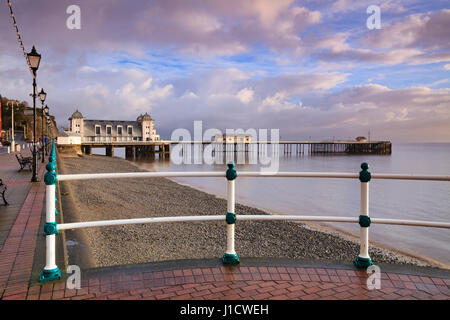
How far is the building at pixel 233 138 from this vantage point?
389 ft

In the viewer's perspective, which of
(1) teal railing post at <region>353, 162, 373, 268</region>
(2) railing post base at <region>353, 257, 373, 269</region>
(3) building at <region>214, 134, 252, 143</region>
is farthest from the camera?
(3) building at <region>214, 134, 252, 143</region>

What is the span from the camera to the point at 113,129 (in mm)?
96750

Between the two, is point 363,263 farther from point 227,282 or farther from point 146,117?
point 146,117

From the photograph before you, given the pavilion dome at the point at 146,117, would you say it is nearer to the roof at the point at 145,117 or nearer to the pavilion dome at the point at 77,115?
the roof at the point at 145,117

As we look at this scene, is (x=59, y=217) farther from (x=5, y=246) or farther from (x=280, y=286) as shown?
(x=280, y=286)

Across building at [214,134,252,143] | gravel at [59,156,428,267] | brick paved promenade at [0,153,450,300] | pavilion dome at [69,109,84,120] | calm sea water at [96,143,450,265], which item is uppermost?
pavilion dome at [69,109,84,120]

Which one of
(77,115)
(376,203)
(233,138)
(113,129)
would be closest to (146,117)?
(113,129)

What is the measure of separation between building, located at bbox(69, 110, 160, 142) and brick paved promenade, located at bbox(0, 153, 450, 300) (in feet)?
314

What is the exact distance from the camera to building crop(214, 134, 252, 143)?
11862cm

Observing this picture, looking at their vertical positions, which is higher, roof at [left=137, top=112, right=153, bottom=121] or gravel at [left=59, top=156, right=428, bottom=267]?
roof at [left=137, top=112, right=153, bottom=121]

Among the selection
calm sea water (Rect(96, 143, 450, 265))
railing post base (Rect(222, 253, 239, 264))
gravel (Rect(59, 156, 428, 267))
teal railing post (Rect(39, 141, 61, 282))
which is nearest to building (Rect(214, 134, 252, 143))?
calm sea water (Rect(96, 143, 450, 265))

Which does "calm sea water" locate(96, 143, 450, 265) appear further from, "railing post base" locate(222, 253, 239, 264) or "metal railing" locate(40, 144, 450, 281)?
"railing post base" locate(222, 253, 239, 264)

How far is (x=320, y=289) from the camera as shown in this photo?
308 cm

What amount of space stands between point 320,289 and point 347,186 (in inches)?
1139
